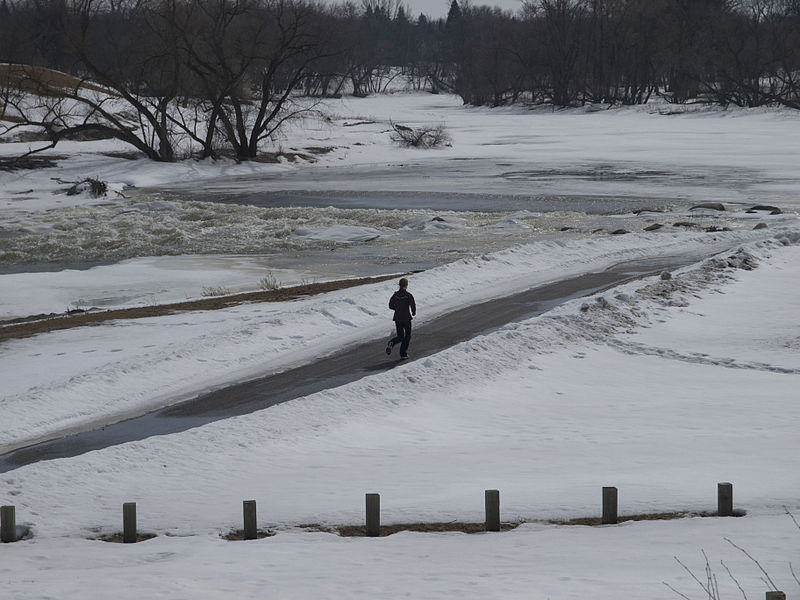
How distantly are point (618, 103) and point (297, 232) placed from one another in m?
84.0

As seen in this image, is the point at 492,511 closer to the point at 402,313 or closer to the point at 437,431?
the point at 437,431

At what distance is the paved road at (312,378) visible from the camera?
48.3ft

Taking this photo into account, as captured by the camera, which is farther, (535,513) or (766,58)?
(766,58)

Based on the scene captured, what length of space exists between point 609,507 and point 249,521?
3.53 meters

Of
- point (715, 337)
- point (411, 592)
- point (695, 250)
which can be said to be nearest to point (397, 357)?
point (715, 337)

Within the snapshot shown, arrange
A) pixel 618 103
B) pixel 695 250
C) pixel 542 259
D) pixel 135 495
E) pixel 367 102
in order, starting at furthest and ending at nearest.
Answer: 1. pixel 367 102
2. pixel 618 103
3. pixel 695 250
4. pixel 542 259
5. pixel 135 495

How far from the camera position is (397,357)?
63.4 ft

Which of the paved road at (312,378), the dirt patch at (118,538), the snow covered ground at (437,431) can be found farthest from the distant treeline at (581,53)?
the dirt patch at (118,538)

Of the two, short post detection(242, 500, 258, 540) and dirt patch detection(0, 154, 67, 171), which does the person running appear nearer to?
short post detection(242, 500, 258, 540)

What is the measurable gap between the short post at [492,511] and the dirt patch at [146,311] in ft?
44.8

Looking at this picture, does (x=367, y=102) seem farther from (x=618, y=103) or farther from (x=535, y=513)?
(x=535, y=513)

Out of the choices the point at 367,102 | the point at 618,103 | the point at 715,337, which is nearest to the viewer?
the point at 715,337

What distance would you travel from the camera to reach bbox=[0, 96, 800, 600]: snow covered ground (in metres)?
9.56

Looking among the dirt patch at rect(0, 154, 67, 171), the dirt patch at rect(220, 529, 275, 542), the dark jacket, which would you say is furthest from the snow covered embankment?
the dirt patch at rect(0, 154, 67, 171)
